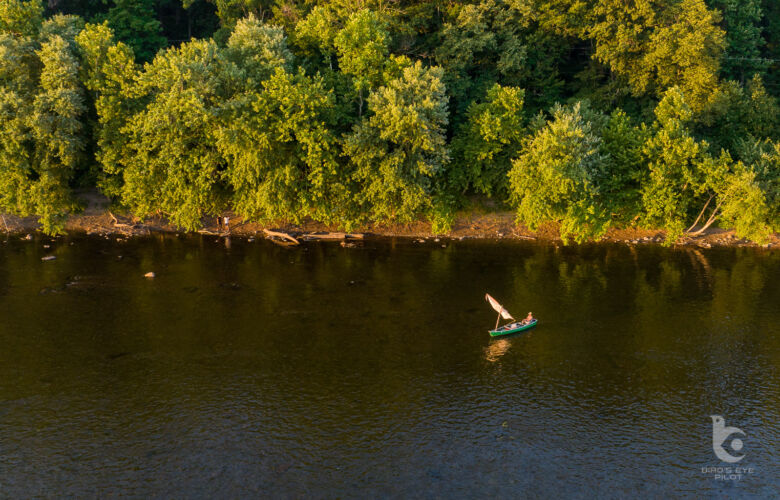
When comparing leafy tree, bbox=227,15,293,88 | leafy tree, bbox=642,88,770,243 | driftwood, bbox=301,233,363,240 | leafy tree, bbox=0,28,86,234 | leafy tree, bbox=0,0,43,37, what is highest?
leafy tree, bbox=0,0,43,37

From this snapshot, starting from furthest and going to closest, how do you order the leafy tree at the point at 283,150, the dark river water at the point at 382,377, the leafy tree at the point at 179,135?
the leafy tree at the point at 283,150 < the leafy tree at the point at 179,135 < the dark river water at the point at 382,377

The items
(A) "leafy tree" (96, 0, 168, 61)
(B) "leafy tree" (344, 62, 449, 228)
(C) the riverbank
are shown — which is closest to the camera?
(B) "leafy tree" (344, 62, 449, 228)

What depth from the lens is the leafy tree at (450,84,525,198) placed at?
6869cm

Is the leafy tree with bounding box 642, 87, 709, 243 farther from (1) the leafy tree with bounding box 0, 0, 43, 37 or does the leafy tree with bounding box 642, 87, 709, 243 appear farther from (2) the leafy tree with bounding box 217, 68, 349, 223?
(1) the leafy tree with bounding box 0, 0, 43, 37

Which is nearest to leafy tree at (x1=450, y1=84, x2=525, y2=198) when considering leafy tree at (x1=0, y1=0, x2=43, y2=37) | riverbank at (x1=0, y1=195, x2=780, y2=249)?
riverbank at (x1=0, y1=195, x2=780, y2=249)

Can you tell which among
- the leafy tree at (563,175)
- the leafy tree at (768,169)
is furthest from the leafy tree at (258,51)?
the leafy tree at (768,169)

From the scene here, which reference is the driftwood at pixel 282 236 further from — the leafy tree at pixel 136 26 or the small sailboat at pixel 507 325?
→ the small sailboat at pixel 507 325

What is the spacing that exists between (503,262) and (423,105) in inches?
700

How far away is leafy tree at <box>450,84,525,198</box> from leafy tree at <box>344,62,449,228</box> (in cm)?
394

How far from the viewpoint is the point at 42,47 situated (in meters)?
67.5

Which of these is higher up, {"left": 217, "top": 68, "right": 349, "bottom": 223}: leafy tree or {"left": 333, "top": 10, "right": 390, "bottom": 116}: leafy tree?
{"left": 333, "top": 10, "right": 390, "bottom": 116}: leafy tree

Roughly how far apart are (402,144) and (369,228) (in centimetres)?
1318

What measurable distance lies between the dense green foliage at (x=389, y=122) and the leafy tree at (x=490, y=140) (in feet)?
0.81

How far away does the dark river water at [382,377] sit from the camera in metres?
31.8
